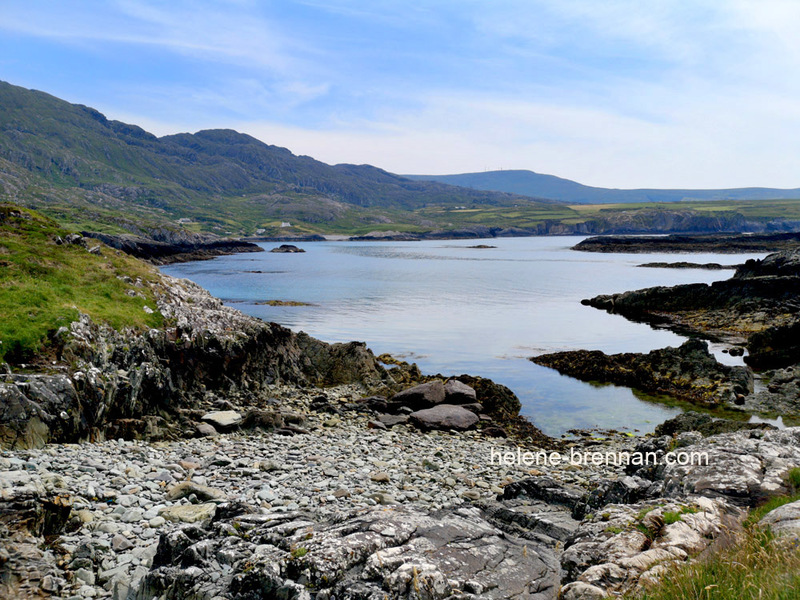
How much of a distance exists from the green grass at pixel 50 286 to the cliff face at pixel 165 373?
869mm

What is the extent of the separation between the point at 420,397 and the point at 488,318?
114 ft

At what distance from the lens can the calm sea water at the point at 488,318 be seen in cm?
3225

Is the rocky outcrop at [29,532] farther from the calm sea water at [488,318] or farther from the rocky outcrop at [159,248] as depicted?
the rocky outcrop at [159,248]

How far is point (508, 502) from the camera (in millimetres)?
13164

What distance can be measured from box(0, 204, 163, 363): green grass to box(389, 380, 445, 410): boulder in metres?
13.1

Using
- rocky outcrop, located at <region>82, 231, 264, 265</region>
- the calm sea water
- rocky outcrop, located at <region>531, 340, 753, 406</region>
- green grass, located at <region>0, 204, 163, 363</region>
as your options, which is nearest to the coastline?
green grass, located at <region>0, 204, 163, 363</region>

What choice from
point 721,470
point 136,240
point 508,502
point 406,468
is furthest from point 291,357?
point 136,240

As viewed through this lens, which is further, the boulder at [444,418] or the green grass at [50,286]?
the boulder at [444,418]

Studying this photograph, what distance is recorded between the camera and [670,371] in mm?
36594

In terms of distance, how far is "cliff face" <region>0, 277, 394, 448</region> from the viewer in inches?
670

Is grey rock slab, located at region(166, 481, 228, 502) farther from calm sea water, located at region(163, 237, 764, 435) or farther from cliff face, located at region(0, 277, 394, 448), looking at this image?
calm sea water, located at region(163, 237, 764, 435)

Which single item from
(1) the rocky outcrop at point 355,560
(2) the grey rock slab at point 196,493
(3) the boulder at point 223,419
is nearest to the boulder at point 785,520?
(1) the rocky outcrop at point 355,560

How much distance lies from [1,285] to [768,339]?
52.4 meters

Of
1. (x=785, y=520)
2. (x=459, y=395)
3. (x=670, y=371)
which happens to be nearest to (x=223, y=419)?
(x=459, y=395)
